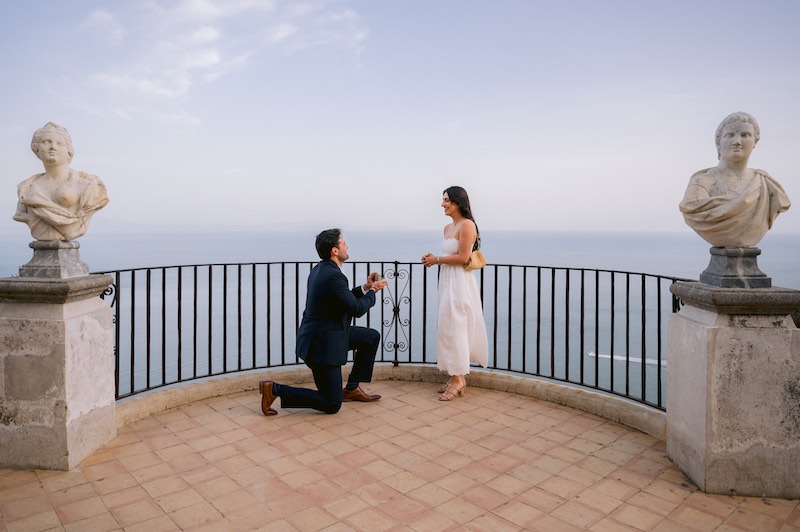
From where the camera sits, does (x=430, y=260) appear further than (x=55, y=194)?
Yes

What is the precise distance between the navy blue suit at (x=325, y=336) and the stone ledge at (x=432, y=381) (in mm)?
876

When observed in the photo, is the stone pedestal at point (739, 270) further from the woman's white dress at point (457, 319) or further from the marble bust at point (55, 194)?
the marble bust at point (55, 194)

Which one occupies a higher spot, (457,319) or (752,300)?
(752,300)

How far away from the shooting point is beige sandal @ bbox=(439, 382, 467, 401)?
462 cm

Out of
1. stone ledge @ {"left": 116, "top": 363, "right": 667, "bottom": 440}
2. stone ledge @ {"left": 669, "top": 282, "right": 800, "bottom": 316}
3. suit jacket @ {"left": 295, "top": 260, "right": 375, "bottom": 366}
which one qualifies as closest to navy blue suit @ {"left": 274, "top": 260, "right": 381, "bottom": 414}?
suit jacket @ {"left": 295, "top": 260, "right": 375, "bottom": 366}

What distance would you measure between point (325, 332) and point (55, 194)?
2108 millimetres

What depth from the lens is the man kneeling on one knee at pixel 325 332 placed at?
4.12 metres

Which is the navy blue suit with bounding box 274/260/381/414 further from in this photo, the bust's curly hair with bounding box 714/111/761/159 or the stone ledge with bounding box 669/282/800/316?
the bust's curly hair with bounding box 714/111/761/159

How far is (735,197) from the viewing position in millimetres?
2908

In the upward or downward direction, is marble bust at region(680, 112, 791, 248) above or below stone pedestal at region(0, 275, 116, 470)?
above

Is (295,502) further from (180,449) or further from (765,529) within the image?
(765,529)

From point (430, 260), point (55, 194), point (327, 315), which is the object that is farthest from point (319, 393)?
point (55, 194)

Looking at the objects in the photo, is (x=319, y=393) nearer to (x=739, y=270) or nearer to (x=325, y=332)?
(x=325, y=332)

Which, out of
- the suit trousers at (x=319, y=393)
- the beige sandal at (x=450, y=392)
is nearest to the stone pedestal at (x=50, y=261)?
the suit trousers at (x=319, y=393)
